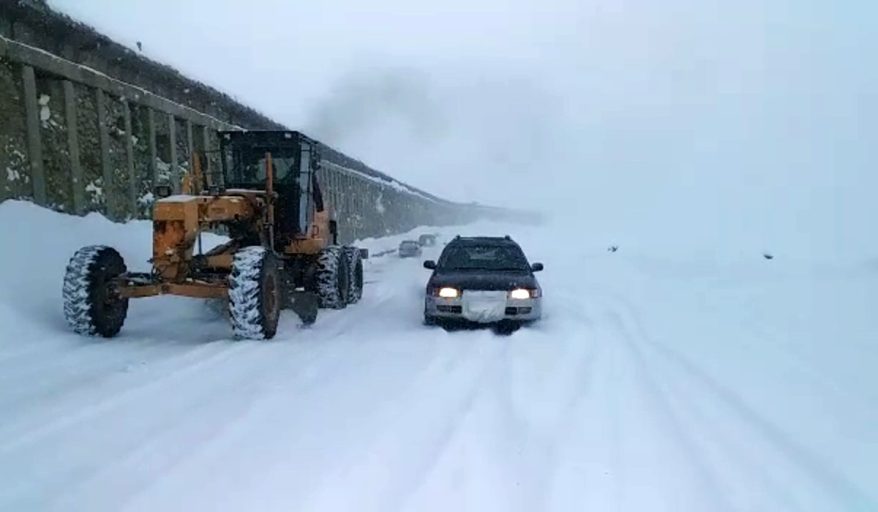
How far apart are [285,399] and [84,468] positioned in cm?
182

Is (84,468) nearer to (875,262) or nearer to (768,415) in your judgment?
(768,415)

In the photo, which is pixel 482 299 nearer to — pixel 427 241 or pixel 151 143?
pixel 151 143

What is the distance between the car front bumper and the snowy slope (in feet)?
1.33

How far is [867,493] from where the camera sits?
3801mm

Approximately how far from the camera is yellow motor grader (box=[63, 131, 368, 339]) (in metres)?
7.87

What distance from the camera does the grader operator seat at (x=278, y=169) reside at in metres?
10.8

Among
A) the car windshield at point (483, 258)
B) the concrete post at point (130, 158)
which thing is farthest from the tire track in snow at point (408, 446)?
the concrete post at point (130, 158)

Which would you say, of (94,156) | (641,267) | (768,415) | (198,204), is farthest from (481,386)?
(641,267)

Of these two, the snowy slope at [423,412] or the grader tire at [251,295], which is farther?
the grader tire at [251,295]

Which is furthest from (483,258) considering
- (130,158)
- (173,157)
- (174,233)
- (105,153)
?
(173,157)

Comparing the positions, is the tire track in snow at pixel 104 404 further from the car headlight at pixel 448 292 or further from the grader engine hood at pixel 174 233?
the car headlight at pixel 448 292

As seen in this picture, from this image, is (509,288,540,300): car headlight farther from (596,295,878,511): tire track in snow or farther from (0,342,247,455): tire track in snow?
(0,342,247,455): tire track in snow

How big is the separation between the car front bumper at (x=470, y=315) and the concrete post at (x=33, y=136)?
7.16 m

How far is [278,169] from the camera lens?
10883mm
